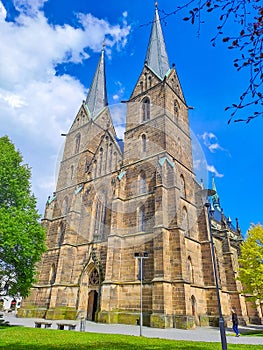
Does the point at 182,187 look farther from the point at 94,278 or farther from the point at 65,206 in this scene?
the point at 65,206

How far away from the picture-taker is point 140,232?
18922 millimetres

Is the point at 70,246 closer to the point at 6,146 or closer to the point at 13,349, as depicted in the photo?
the point at 6,146

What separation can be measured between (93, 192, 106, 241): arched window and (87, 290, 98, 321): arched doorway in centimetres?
425

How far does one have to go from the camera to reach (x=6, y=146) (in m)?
16.1

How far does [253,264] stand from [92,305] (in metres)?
12.3

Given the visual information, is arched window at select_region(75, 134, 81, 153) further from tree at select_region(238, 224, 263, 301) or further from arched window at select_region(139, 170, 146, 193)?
tree at select_region(238, 224, 263, 301)

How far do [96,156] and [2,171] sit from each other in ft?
42.6

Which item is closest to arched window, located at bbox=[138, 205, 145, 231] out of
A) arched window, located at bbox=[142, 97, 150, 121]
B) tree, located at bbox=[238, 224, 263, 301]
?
tree, located at bbox=[238, 224, 263, 301]

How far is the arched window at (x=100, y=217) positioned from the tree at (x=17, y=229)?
736 cm

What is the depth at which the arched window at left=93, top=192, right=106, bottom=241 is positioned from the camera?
2189 centimetres

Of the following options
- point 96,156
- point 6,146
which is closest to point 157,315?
point 6,146

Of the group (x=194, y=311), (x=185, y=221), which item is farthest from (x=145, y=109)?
(x=194, y=311)

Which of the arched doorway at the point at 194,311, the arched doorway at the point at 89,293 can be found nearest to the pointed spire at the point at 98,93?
the arched doorway at the point at 89,293

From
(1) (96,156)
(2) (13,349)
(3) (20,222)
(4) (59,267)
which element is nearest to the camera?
(2) (13,349)
